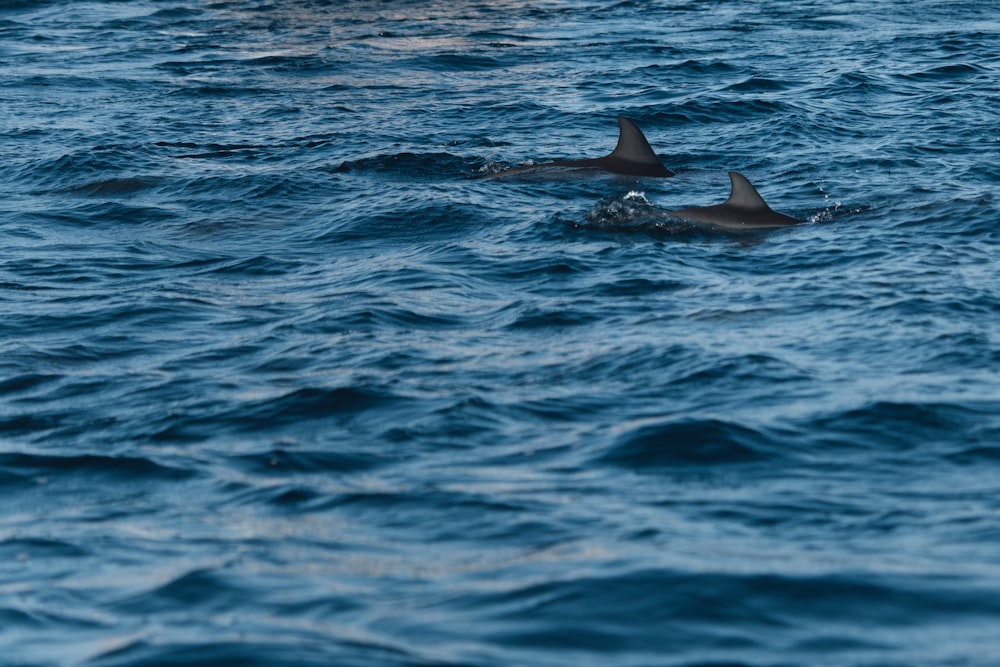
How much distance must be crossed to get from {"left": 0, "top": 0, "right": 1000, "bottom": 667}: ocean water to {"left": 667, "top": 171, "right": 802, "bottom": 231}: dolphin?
298mm

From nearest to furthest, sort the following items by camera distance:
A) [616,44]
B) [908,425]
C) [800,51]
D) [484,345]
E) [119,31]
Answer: [908,425] < [484,345] < [800,51] < [616,44] < [119,31]

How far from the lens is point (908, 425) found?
9820mm

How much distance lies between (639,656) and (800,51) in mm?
23009

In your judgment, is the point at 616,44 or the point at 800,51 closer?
the point at 800,51

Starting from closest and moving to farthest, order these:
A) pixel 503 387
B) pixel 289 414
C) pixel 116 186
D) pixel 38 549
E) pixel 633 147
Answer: pixel 38 549 → pixel 289 414 → pixel 503 387 → pixel 633 147 → pixel 116 186

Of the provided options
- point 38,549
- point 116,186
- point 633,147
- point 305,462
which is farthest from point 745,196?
point 38,549

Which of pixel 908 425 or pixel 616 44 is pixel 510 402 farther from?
pixel 616 44

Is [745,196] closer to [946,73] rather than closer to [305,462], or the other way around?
[305,462]

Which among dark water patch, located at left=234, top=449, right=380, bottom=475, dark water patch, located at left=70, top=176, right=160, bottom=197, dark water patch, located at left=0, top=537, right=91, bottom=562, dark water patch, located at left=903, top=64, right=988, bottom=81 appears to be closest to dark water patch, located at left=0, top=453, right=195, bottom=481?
dark water patch, located at left=234, top=449, right=380, bottom=475

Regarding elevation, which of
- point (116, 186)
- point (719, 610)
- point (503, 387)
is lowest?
point (116, 186)

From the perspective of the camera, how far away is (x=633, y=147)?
18.4 metres

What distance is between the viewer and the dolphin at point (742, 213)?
15.3 metres

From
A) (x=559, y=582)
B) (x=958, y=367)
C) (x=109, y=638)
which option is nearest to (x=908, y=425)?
(x=958, y=367)

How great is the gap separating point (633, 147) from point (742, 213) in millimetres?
3273
